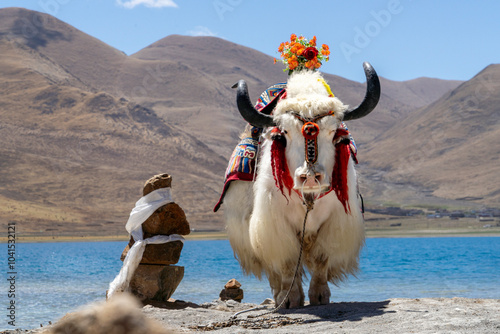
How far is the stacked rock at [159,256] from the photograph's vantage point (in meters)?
7.73

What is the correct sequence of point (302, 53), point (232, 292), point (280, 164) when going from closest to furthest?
point (280, 164) < point (302, 53) < point (232, 292)

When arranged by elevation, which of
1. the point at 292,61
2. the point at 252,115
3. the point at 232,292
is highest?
the point at 292,61

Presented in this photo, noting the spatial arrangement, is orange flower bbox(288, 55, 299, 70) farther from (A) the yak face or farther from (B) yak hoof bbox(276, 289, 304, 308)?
(B) yak hoof bbox(276, 289, 304, 308)

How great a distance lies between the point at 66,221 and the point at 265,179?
79.2 metres

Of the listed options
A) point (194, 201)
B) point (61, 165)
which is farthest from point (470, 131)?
point (61, 165)

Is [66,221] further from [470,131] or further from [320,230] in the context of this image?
[470,131]

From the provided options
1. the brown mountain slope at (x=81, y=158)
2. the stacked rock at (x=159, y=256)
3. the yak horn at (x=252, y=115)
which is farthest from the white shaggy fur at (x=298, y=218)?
the brown mountain slope at (x=81, y=158)

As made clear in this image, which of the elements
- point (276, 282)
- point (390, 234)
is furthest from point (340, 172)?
point (390, 234)

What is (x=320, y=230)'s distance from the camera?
20.1 feet

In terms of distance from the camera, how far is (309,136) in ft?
17.9

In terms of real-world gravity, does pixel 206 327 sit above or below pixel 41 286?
above

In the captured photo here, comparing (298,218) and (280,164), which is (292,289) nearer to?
(298,218)

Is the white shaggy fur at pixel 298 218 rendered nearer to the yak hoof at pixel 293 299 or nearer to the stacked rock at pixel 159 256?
the yak hoof at pixel 293 299

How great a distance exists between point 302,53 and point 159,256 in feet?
9.51
